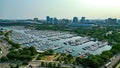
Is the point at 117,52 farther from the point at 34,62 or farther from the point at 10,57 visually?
the point at 10,57

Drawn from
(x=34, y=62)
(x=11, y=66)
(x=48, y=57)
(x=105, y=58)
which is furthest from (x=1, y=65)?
(x=105, y=58)

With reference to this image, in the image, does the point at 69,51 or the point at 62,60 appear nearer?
the point at 62,60

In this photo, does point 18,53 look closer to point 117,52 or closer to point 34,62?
point 34,62

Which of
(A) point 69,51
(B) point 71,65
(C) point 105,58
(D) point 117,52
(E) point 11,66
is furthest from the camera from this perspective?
(A) point 69,51

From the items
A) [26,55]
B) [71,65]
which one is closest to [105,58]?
[71,65]

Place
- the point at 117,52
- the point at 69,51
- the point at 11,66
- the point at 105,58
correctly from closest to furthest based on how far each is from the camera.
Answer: the point at 11,66 < the point at 105,58 < the point at 117,52 < the point at 69,51

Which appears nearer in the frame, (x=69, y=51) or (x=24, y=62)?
(x=24, y=62)

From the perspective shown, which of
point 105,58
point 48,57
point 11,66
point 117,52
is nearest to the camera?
point 11,66

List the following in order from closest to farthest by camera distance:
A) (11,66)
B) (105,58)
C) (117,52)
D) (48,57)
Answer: (11,66), (105,58), (48,57), (117,52)
